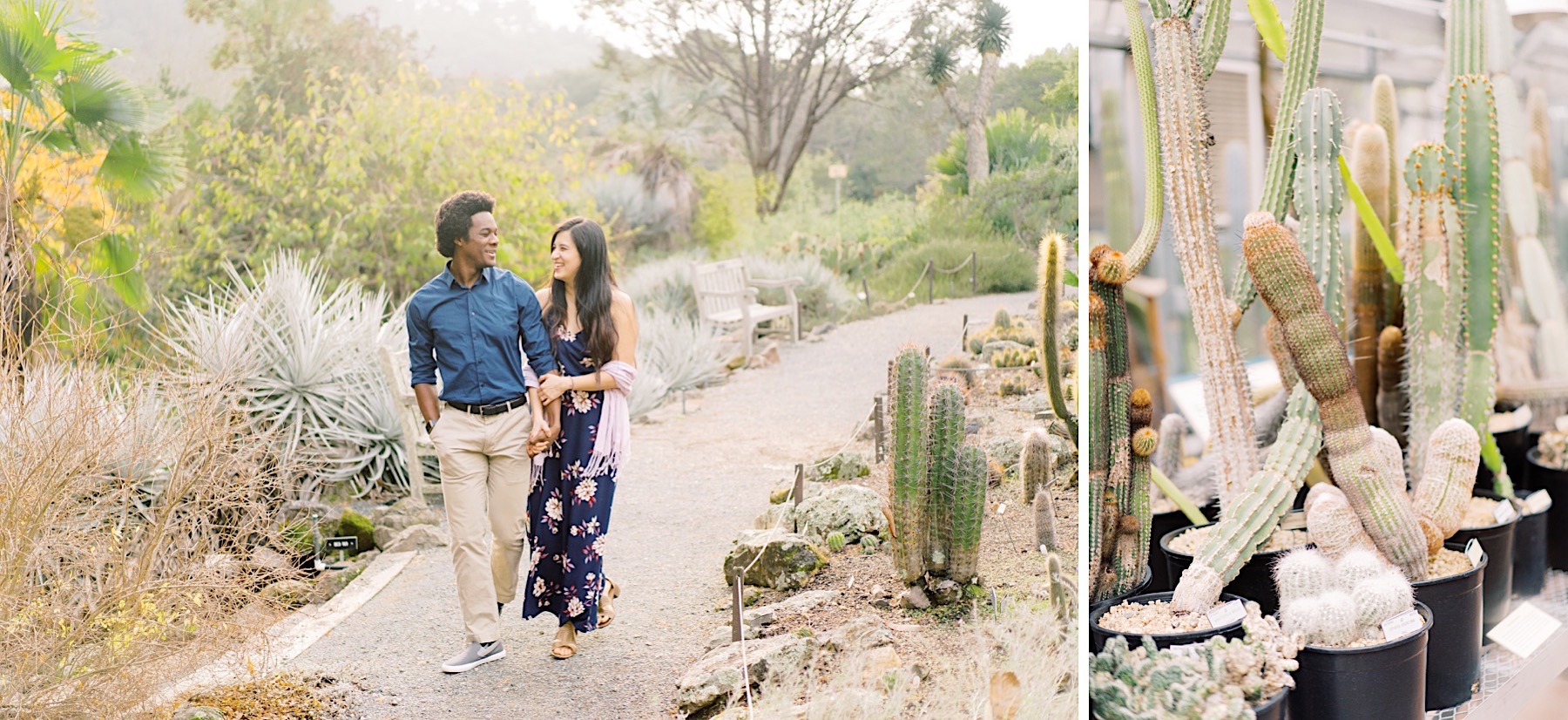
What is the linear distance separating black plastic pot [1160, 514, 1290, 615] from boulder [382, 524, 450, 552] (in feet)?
6.63

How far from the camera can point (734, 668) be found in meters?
2.57

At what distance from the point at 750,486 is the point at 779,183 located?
1.16m

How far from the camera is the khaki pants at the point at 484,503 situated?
2703 mm

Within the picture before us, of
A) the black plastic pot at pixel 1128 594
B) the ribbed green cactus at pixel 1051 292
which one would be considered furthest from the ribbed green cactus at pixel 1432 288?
the ribbed green cactus at pixel 1051 292

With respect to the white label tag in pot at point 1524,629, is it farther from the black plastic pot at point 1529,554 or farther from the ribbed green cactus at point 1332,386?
the ribbed green cactus at point 1332,386

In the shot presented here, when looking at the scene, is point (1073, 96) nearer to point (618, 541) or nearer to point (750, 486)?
point (750, 486)

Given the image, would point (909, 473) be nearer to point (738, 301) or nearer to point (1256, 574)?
point (738, 301)

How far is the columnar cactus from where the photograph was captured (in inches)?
109

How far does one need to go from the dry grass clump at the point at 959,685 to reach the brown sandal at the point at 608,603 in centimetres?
42

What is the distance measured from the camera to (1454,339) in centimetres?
390

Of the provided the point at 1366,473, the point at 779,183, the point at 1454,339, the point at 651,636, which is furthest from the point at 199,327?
the point at 1454,339

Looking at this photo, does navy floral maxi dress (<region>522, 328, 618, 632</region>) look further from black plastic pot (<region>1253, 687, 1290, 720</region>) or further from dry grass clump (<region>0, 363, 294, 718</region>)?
Result: black plastic pot (<region>1253, 687, 1290, 720</region>)

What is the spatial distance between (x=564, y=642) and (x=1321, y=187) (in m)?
2.38

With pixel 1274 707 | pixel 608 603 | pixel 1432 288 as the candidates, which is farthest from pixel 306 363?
pixel 1432 288
